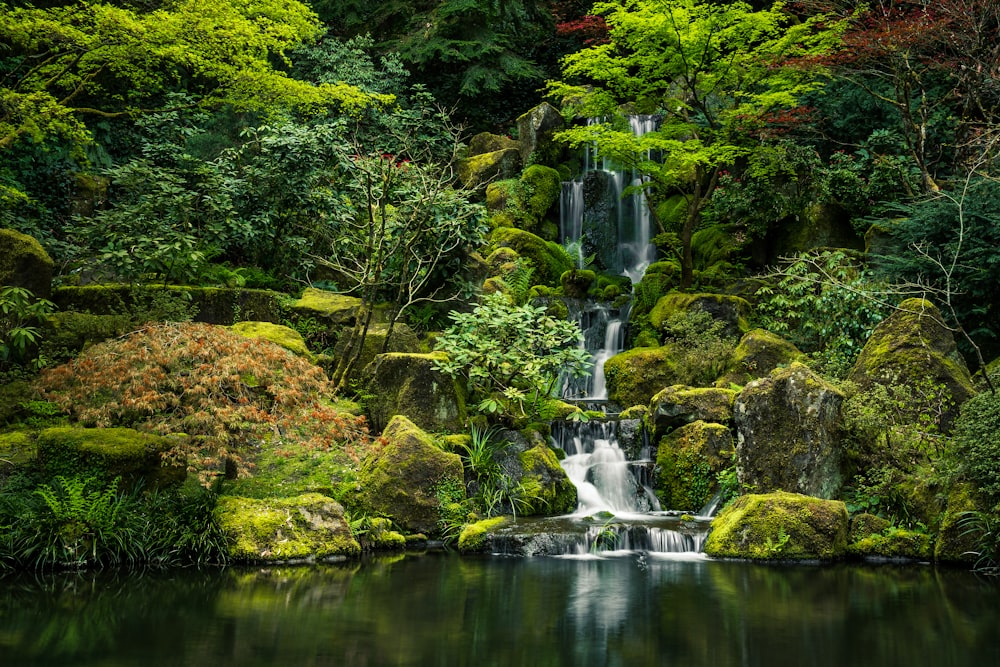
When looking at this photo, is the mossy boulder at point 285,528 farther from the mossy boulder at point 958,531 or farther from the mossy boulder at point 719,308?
the mossy boulder at point 719,308

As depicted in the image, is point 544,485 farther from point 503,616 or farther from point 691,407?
point 503,616

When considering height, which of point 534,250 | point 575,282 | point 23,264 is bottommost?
point 23,264

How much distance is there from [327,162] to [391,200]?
224 centimetres

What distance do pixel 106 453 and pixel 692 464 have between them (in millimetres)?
8058

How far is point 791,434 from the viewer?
10.9 meters

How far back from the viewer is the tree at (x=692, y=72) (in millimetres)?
15727

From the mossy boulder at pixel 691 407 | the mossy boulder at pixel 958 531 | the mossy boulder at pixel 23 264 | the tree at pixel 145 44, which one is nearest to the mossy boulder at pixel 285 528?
the mossy boulder at pixel 23 264

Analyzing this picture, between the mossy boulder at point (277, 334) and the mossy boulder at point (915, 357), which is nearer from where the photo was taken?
the mossy boulder at point (915, 357)

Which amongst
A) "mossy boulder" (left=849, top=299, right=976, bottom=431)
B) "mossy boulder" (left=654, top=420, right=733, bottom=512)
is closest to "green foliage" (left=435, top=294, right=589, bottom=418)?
"mossy boulder" (left=654, top=420, right=733, bottom=512)

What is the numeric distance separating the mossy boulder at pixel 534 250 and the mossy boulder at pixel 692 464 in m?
7.40

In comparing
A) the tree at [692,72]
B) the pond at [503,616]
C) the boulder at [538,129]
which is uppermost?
the boulder at [538,129]

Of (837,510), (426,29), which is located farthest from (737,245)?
(426,29)

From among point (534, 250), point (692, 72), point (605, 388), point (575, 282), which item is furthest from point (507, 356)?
point (692, 72)

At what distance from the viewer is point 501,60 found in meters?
24.9
